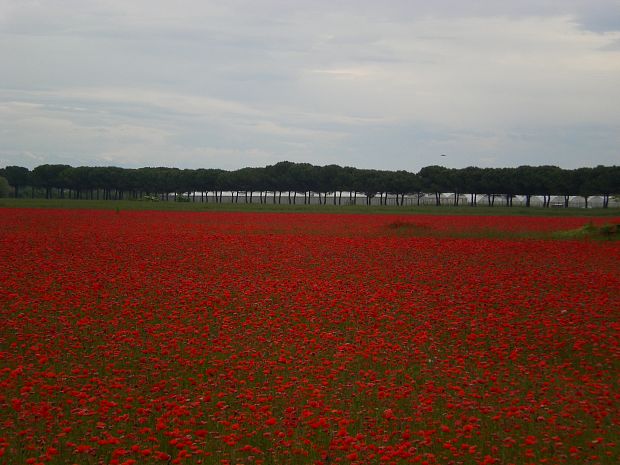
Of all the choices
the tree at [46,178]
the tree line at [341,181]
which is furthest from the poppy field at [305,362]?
the tree at [46,178]

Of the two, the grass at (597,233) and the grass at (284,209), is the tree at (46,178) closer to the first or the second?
the grass at (284,209)

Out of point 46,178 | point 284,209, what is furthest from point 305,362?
point 46,178

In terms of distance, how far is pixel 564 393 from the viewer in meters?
10.2

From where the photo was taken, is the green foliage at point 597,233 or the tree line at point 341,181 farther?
the tree line at point 341,181

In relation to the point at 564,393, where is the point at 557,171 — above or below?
above

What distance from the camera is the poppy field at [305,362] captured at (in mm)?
7922

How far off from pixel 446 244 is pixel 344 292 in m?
16.1

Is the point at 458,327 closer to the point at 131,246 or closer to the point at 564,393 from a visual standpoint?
the point at 564,393

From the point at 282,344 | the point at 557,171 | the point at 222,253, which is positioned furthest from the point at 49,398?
the point at 557,171

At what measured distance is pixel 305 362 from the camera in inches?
436

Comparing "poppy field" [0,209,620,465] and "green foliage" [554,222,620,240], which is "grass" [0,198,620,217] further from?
"poppy field" [0,209,620,465]

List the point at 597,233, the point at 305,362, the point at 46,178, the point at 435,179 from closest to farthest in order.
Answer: the point at 305,362 < the point at 597,233 < the point at 435,179 < the point at 46,178

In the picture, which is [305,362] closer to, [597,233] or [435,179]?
[597,233]

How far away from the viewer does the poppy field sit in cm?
792
